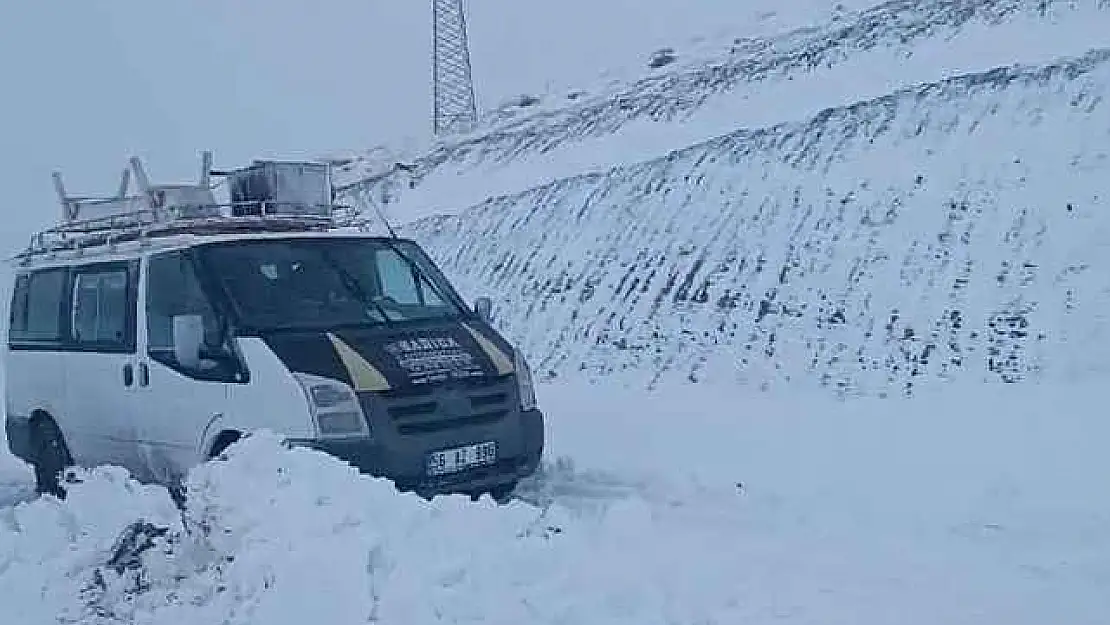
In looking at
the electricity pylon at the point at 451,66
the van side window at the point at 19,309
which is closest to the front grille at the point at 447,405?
the van side window at the point at 19,309

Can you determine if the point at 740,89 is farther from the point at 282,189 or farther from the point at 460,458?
the point at 460,458

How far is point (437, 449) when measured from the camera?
24.3 ft

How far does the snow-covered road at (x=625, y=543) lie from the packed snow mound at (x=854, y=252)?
285 cm

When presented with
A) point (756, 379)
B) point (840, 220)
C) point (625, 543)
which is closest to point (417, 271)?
point (625, 543)

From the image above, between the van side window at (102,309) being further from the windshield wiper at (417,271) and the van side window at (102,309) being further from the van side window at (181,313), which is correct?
the windshield wiper at (417,271)

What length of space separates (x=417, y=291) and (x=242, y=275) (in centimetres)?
121

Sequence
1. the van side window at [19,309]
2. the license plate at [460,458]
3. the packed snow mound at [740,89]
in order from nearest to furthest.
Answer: the license plate at [460,458] < the van side window at [19,309] < the packed snow mound at [740,89]

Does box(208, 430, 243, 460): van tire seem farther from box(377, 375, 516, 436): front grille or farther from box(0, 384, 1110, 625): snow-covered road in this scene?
box(377, 375, 516, 436): front grille

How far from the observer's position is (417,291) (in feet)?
27.9

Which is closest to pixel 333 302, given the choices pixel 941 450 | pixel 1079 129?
pixel 941 450

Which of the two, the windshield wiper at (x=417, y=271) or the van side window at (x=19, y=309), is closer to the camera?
the windshield wiper at (x=417, y=271)

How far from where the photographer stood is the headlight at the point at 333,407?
7145mm

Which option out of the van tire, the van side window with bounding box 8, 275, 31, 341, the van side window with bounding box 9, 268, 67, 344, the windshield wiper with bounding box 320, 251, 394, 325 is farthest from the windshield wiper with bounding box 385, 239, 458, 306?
the van side window with bounding box 8, 275, 31, 341

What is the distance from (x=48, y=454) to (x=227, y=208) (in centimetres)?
243
